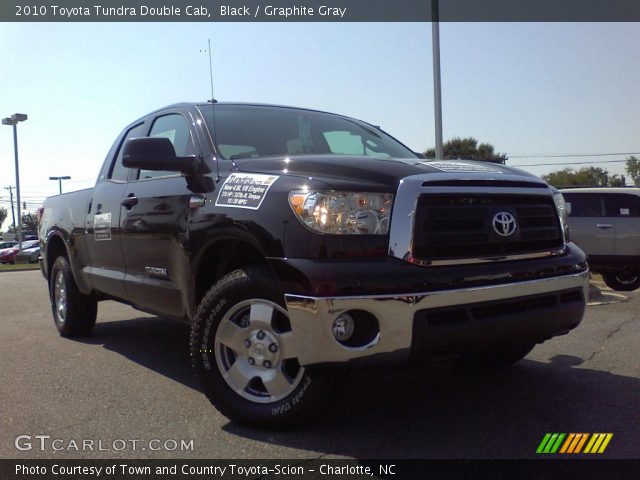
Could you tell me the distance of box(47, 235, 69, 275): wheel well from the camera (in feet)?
20.5

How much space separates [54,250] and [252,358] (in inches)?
162

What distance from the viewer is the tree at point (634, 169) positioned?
59.8 m

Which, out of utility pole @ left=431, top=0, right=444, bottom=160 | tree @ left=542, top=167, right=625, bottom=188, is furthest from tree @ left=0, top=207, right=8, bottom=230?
utility pole @ left=431, top=0, right=444, bottom=160

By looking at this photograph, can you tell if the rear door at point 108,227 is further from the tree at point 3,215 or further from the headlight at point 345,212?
the tree at point 3,215

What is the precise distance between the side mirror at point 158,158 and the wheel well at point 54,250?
2.88 metres

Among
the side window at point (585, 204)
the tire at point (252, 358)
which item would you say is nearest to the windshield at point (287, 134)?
the tire at point (252, 358)

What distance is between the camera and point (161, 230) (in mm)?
4047

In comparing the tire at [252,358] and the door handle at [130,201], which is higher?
the door handle at [130,201]

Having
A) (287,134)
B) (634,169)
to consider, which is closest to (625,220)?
(287,134)

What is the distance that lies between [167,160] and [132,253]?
112 centimetres

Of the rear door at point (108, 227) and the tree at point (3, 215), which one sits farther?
the tree at point (3, 215)

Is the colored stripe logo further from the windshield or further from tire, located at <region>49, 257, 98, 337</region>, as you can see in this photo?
tire, located at <region>49, 257, 98, 337</region>

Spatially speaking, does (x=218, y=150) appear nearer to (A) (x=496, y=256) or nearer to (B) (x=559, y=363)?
(A) (x=496, y=256)

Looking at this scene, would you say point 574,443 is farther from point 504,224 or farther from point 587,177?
point 587,177
